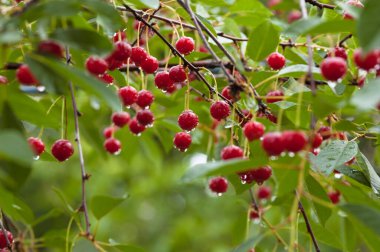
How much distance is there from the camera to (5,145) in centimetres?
77

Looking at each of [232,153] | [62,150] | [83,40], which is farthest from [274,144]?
[62,150]

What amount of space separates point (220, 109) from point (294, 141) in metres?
0.41

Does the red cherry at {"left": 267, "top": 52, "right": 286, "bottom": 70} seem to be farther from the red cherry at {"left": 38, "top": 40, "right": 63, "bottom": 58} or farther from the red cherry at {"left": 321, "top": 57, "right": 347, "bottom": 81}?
the red cherry at {"left": 38, "top": 40, "right": 63, "bottom": 58}

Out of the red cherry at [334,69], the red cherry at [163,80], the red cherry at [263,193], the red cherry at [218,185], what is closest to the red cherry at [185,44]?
the red cherry at [163,80]

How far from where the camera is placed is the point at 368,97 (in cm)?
84

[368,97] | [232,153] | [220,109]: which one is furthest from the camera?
[220,109]

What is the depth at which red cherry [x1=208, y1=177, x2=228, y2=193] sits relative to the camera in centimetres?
159

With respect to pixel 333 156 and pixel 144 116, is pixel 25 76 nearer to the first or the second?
pixel 144 116

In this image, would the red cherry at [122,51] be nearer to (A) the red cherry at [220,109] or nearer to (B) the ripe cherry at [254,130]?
(A) the red cherry at [220,109]

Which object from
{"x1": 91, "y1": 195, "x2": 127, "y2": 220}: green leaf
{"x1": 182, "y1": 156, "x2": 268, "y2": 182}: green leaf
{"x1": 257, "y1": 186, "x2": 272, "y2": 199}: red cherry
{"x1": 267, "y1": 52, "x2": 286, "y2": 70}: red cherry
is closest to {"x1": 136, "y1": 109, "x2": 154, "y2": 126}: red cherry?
{"x1": 91, "y1": 195, "x2": 127, "y2": 220}: green leaf

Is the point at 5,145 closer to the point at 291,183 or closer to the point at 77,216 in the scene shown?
the point at 291,183

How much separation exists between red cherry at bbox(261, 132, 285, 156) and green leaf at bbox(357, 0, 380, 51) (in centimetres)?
21

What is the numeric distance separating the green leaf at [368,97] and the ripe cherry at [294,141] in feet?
0.40

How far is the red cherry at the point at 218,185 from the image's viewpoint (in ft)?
5.22
